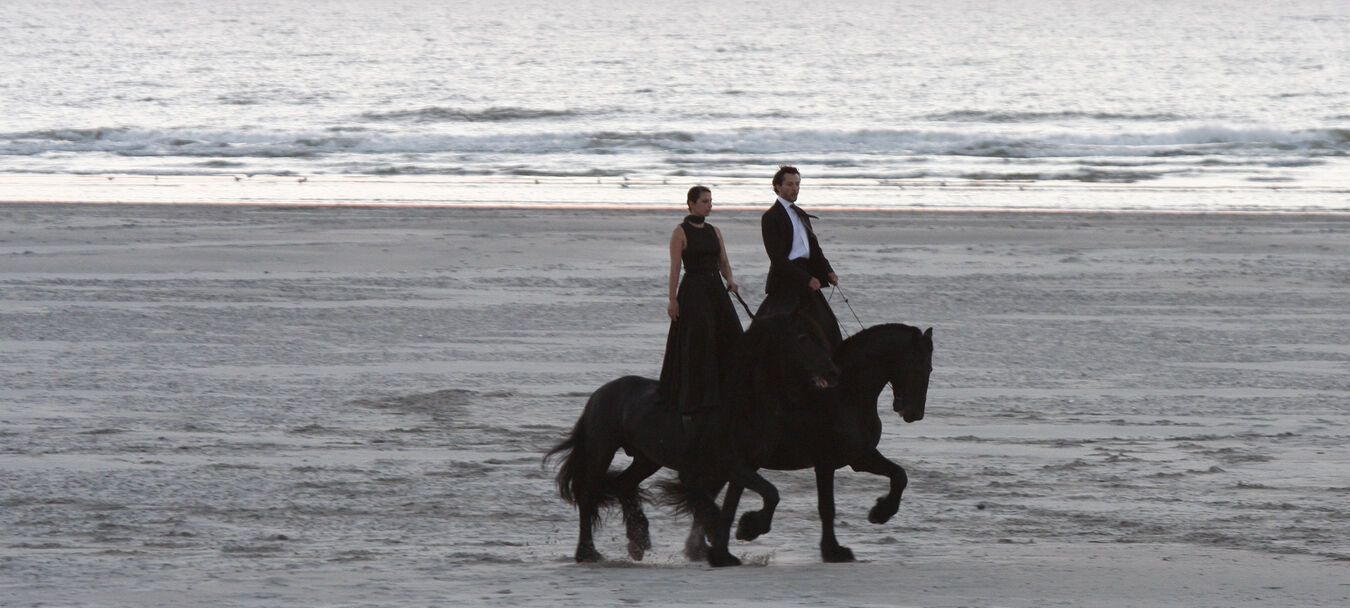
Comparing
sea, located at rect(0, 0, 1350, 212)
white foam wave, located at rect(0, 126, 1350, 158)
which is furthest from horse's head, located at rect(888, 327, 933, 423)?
white foam wave, located at rect(0, 126, 1350, 158)

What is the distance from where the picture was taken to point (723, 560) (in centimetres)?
745

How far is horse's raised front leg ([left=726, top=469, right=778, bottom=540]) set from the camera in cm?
726

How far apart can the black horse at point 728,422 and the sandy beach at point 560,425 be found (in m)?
0.34

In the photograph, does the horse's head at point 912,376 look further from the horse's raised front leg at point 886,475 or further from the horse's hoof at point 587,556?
the horse's hoof at point 587,556

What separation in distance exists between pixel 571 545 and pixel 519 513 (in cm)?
55

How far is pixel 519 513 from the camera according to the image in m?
8.52

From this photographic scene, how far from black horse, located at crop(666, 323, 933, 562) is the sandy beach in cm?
35

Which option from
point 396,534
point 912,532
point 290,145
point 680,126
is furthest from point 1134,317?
point 680,126

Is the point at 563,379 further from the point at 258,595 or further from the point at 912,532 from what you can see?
the point at 258,595

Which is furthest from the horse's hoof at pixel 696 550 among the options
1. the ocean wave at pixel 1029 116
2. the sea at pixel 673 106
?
the ocean wave at pixel 1029 116

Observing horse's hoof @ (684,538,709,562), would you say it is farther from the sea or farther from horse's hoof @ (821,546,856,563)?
the sea

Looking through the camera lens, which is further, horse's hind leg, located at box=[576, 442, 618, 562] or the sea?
the sea

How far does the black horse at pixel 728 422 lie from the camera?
735 centimetres

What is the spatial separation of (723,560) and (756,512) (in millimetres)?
297
